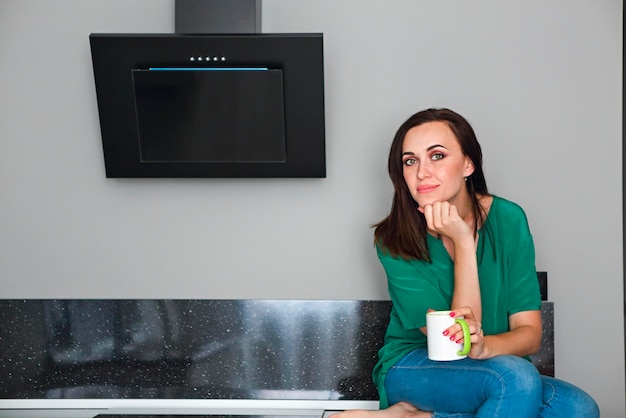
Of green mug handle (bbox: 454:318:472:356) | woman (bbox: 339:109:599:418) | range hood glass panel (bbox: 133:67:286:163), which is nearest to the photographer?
green mug handle (bbox: 454:318:472:356)

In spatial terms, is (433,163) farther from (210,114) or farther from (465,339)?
(210,114)

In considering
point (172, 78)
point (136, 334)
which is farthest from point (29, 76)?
point (136, 334)

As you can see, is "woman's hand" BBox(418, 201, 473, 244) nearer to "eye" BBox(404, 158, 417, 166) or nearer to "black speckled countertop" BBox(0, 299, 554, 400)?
"eye" BBox(404, 158, 417, 166)

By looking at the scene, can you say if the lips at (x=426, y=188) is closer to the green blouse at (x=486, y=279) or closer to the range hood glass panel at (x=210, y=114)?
the green blouse at (x=486, y=279)

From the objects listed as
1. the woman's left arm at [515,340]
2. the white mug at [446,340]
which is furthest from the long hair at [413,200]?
the white mug at [446,340]

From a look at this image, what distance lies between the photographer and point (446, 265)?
68.4 inches

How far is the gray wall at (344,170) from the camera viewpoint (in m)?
2.07

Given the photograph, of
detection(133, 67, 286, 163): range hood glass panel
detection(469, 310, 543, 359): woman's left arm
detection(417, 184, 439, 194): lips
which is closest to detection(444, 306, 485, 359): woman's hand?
detection(469, 310, 543, 359): woman's left arm

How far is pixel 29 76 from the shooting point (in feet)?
7.09

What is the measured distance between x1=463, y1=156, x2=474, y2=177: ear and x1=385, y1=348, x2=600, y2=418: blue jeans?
396mm

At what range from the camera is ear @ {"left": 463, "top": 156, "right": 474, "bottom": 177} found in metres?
1.75

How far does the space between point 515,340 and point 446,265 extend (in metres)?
0.22

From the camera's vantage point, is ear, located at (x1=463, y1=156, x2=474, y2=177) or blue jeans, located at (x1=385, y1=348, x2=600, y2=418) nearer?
blue jeans, located at (x1=385, y1=348, x2=600, y2=418)

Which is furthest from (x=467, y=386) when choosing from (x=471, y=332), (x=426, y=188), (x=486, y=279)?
(x=426, y=188)
